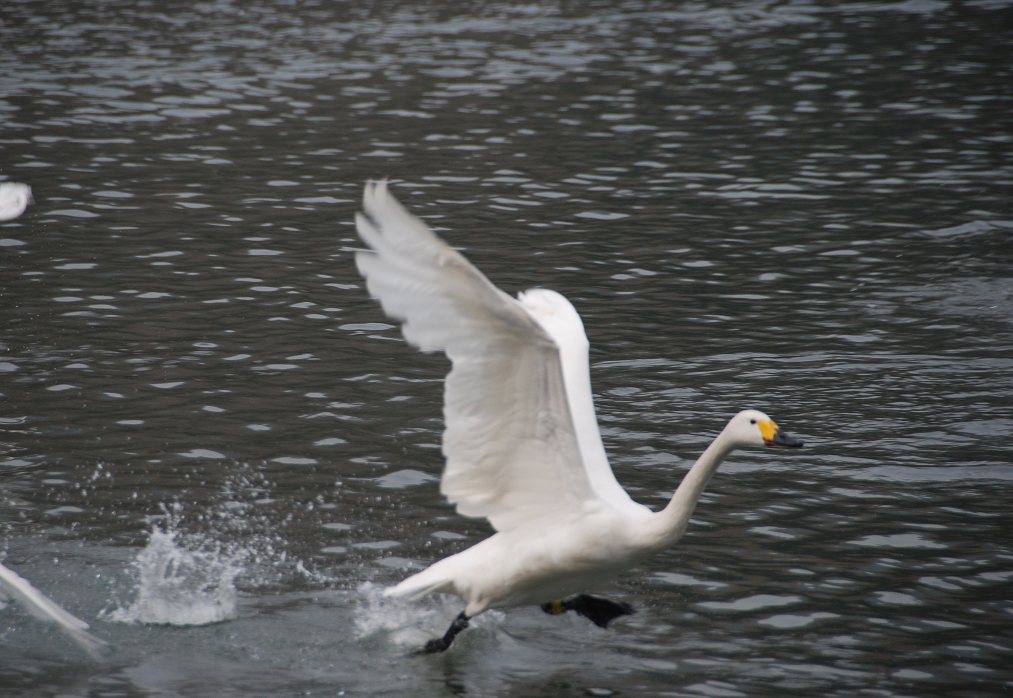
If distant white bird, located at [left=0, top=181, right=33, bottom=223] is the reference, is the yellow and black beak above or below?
below

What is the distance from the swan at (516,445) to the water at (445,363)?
0.40m

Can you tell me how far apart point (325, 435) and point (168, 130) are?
34.4ft

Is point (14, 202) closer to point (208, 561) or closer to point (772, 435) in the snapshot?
point (208, 561)

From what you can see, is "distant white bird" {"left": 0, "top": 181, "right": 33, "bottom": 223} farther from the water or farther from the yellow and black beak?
the yellow and black beak

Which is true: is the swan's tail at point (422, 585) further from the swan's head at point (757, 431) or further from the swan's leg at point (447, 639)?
the swan's head at point (757, 431)

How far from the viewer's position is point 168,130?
1934 centimetres

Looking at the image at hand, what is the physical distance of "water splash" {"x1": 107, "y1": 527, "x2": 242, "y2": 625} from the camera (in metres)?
7.55

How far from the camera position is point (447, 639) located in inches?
A: 292

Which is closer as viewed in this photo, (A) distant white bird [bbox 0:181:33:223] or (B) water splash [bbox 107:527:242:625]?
(A) distant white bird [bbox 0:181:33:223]

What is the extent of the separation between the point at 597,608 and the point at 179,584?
89.4 inches

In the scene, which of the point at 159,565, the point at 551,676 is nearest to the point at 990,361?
the point at 551,676

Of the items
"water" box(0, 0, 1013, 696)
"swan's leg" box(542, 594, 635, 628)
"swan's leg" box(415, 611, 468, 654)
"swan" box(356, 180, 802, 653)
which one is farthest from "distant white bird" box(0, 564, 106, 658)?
"swan's leg" box(542, 594, 635, 628)

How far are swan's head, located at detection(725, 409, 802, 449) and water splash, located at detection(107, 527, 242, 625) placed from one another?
2.81 metres

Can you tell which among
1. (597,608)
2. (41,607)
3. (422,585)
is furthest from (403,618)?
(41,607)
